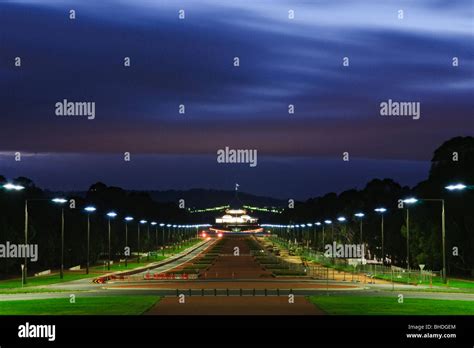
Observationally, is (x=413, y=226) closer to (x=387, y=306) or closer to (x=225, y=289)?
(x=225, y=289)

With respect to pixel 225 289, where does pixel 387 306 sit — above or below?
above

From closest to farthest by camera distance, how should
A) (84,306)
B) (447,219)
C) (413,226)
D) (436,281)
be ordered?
(84,306), (436,281), (447,219), (413,226)

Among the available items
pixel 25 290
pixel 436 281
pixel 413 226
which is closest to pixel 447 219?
pixel 436 281

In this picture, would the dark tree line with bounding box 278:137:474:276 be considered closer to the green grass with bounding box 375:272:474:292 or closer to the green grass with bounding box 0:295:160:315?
the green grass with bounding box 375:272:474:292

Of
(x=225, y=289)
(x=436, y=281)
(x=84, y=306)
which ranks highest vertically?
(x=84, y=306)

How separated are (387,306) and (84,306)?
63.7ft

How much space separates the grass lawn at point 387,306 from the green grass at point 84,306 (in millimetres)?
11721

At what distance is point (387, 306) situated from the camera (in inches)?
2552

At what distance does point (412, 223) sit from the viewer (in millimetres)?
130250

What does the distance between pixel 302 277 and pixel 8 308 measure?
187 ft

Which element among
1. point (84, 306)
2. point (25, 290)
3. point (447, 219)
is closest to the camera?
point (84, 306)

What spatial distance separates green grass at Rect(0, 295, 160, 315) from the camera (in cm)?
5887
